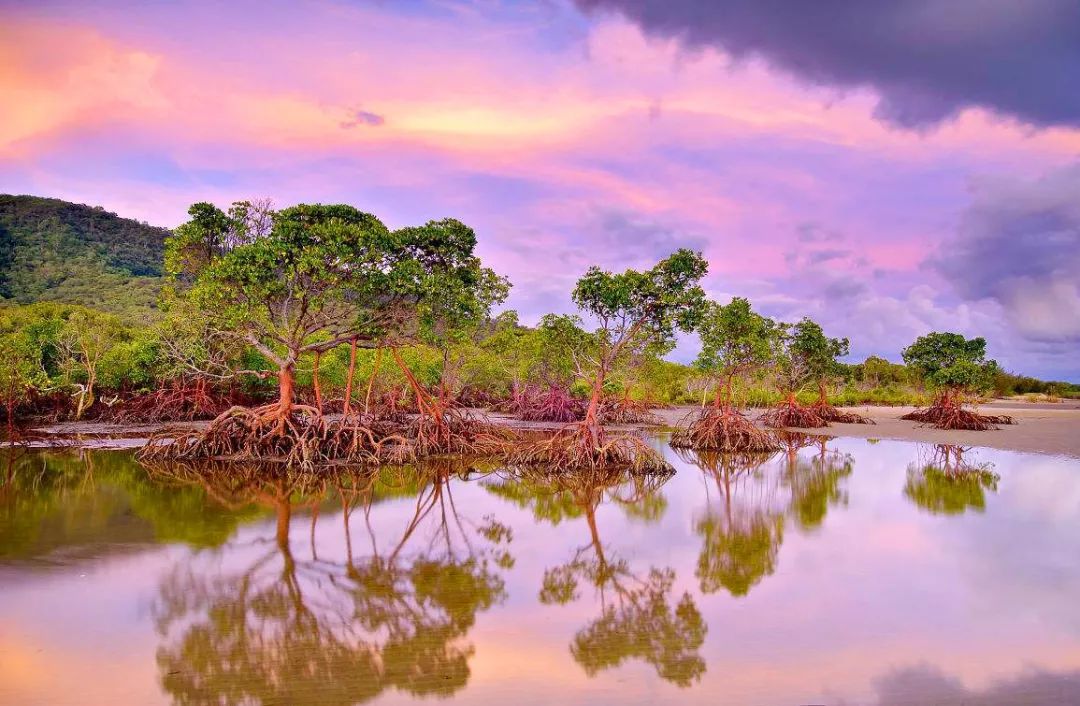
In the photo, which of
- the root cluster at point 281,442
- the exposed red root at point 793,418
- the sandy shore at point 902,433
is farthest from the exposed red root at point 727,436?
the exposed red root at point 793,418

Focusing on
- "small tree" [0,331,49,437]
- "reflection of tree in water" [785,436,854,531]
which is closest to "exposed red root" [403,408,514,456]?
"reflection of tree in water" [785,436,854,531]

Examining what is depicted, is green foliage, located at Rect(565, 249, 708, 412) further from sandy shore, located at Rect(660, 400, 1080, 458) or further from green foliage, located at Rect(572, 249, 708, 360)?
sandy shore, located at Rect(660, 400, 1080, 458)

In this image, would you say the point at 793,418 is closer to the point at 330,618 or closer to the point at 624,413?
the point at 624,413

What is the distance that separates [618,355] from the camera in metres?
20.0

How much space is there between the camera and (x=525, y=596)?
325 inches

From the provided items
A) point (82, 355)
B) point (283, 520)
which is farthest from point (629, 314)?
point (82, 355)

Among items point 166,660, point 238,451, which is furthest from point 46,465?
point 166,660

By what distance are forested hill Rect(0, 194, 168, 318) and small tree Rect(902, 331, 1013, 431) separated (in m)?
50.2

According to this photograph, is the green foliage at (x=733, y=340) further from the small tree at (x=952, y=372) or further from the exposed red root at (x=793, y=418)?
the small tree at (x=952, y=372)

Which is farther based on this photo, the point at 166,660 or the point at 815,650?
the point at 815,650

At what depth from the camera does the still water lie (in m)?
5.90

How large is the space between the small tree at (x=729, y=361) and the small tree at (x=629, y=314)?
5425mm

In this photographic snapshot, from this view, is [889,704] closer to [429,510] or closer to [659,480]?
[429,510]

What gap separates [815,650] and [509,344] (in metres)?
29.4
